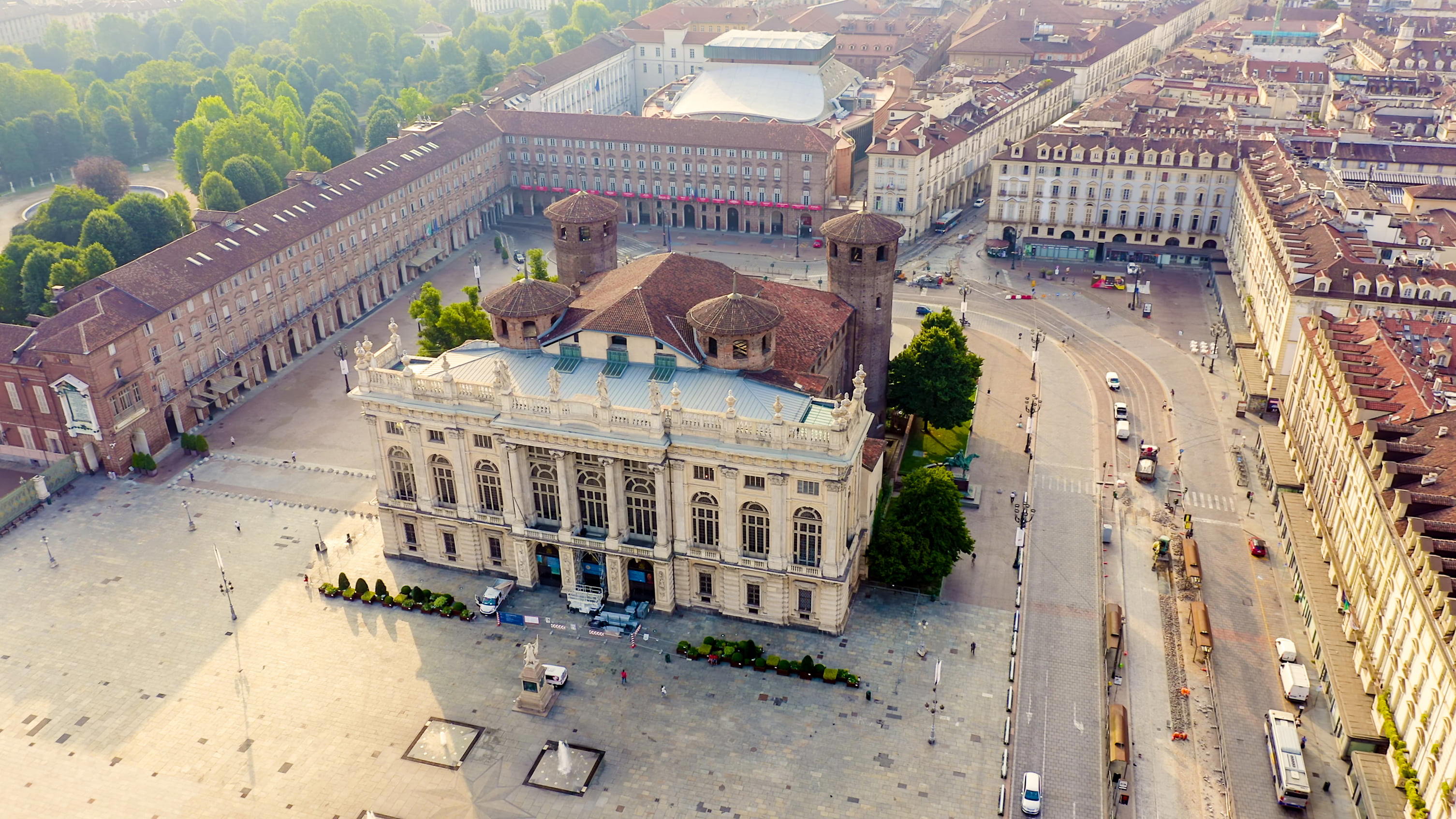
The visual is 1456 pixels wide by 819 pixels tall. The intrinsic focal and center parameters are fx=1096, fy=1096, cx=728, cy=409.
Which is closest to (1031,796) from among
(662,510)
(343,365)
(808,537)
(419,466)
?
(808,537)

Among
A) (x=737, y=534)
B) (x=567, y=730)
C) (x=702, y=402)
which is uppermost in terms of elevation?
(x=702, y=402)

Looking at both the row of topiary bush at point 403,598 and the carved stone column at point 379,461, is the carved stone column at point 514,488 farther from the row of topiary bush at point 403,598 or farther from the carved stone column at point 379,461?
the carved stone column at point 379,461

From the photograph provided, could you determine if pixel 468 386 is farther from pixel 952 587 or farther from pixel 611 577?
pixel 952 587

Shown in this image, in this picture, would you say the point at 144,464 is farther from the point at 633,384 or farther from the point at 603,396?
the point at 603,396

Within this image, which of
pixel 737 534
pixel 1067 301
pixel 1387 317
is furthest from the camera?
pixel 1067 301

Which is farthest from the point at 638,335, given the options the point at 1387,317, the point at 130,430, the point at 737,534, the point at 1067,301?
the point at 1067,301
